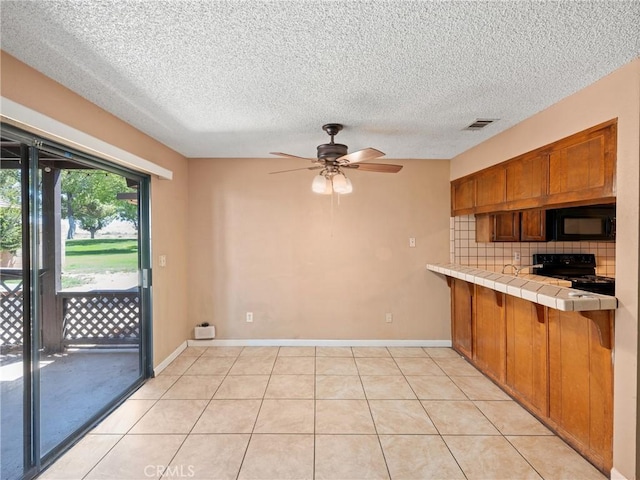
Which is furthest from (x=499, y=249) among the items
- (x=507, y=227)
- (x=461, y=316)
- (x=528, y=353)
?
(x=528, y=353)

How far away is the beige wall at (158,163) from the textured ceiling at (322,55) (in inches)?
3.8

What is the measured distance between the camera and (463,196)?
3.57 metres

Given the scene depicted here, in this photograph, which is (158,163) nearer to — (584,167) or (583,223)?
(584,167)

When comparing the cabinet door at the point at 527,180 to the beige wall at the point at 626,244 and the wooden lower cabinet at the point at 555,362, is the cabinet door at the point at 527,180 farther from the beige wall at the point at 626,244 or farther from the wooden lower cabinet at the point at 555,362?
the wooden lower cabinet at the point at 555,362

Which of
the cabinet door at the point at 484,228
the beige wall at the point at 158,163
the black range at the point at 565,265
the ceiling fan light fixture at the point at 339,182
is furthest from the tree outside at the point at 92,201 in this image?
the black range at the point at 565,265

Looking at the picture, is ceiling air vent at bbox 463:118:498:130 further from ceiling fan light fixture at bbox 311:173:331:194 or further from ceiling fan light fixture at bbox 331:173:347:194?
ceiling fan light fixture at bbox 311:173:331:194

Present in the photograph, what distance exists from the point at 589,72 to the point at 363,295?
286 cm

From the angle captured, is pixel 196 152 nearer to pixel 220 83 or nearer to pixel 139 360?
pixel 220 83

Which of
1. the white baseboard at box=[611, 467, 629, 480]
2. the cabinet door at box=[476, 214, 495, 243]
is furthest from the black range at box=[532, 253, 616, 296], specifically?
the white baseboard at box=[611, 467, 629, 480]

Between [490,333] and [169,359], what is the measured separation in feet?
11.2

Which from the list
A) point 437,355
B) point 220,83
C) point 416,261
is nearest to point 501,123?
point 416,261

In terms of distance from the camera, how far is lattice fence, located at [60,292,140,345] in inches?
88.1

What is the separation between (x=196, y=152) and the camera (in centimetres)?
354

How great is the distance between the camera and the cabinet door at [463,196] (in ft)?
11.1
